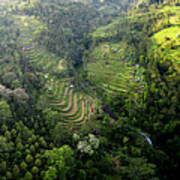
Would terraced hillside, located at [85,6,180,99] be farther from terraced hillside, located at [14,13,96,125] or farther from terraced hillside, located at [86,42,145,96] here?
terraced hillside, located at [14,13,96,125]

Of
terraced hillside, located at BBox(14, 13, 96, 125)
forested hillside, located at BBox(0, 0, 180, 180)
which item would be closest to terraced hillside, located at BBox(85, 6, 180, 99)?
forested hillside, located at BBox(0, 0, 180, 180)

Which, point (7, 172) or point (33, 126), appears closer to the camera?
point (7, 172)

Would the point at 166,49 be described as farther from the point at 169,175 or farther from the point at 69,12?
the point at 69,12

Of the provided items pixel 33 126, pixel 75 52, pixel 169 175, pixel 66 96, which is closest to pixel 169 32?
pixel 75 52

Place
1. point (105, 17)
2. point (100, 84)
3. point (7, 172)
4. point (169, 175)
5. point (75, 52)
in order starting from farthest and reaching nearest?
point (105, 17), point (75, 52), point (100, 84), point (169, 175), point (7, 172)

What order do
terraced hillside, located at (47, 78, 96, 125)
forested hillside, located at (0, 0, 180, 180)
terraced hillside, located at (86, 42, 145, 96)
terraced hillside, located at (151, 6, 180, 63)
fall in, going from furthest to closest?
1. terraced hillside, located at (151, 6, 180, 63)
2. terraced hillside, located at (86, 42, 145, 96)
3. terraced hillside, located at (47, 78, 96, 125)
4. forested hillside, located at (0, 0, 180, 180)

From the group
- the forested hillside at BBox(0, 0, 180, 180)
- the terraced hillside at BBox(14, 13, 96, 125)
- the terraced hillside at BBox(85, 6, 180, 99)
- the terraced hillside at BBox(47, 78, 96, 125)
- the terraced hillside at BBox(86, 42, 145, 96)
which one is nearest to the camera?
the forested hillside at BBox(0, 0, 180, 180)
